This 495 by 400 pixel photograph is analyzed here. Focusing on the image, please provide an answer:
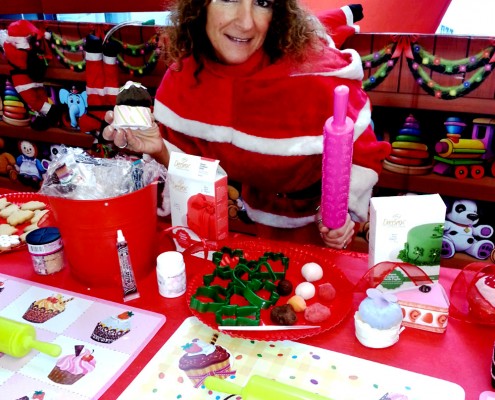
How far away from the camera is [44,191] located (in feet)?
3.27

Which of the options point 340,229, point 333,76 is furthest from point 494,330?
point 333,76

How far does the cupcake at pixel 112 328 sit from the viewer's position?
93 centimetres

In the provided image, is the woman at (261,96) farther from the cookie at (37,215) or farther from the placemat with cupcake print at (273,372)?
the placemat with cupcake print at (273,372)

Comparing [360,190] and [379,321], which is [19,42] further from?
[379,321]

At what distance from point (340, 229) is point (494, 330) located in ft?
1.20

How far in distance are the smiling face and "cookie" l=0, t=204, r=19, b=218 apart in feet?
2.38

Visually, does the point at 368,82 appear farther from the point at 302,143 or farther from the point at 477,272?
the point at 477,272

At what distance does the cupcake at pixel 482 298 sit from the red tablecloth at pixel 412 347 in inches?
0.9

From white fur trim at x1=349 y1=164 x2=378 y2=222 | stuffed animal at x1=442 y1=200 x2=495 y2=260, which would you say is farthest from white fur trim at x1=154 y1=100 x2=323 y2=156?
stuffed animal at x1=442 y1=200 x2=495 y2=260

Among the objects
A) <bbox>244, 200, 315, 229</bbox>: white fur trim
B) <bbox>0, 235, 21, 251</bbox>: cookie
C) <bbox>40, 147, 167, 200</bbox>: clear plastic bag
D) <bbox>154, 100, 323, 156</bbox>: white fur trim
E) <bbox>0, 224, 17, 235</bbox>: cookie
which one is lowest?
<bbox>244, 200, 315, 229</bbox>: white fur trim

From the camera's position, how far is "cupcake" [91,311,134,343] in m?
0.93

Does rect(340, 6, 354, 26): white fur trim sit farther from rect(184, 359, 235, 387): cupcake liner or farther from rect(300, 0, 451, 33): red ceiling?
rect(184, 359, 235, 387): cupcake liner

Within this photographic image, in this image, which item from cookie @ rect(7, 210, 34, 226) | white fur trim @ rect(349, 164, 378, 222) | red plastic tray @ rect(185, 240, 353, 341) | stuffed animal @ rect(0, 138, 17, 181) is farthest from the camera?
stuffed animal @ rect(0, 138, 17, 181)

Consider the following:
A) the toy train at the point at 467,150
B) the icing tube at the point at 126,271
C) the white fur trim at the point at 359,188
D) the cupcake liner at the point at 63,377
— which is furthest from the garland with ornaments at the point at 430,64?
the cupcake liner at the point at 63,377
